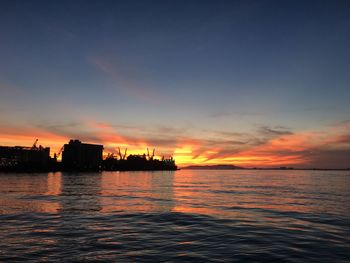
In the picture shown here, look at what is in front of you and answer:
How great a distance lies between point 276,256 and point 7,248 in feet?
53.2

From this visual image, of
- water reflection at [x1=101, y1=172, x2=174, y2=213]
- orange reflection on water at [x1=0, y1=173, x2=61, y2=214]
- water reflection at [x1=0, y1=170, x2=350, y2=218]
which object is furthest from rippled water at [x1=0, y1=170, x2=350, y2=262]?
water reflection at [x1=101, y1=172, x2=174, y2=213]

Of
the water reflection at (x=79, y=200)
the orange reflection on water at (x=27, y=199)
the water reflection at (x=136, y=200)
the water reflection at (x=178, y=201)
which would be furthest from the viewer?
the water reflection at (x=136, y=200)

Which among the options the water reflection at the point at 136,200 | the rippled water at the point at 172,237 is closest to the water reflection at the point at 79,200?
the water reflection at the point at 136,200

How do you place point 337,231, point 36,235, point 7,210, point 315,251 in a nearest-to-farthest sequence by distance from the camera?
1. point 315,251
2. point 36,235
3. point 337,231
4. point 7,210

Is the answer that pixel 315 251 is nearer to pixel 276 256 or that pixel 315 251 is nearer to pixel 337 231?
pixel 276 256

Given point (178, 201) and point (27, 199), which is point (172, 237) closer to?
point (178, 201)

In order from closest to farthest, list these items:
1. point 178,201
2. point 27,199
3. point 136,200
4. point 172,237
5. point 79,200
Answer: point 172,237 < point 27,199 < point 178,201 < point 79,200 < point 136,200

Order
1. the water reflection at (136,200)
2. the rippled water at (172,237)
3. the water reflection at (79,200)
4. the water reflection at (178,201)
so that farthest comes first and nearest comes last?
the water reflection at (136,200) → the water reflection at (79,200) → the water reflection at (178,201) → the rippled water at (172,237)

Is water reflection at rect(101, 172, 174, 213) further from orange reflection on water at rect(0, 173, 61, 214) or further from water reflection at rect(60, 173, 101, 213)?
orange reflection on water at rect(0, 173, 61, 214)

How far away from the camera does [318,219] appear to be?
32062mm

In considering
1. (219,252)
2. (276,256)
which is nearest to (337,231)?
(276,256)

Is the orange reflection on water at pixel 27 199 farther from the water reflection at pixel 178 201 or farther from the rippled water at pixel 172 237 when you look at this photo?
the rippled water at pixel 172 237

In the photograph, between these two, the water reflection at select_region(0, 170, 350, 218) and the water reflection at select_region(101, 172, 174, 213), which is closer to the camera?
the water reflection at select_region(0, 170, 350, 218)

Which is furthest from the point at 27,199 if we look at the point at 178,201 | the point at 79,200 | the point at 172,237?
the point at 172,237
